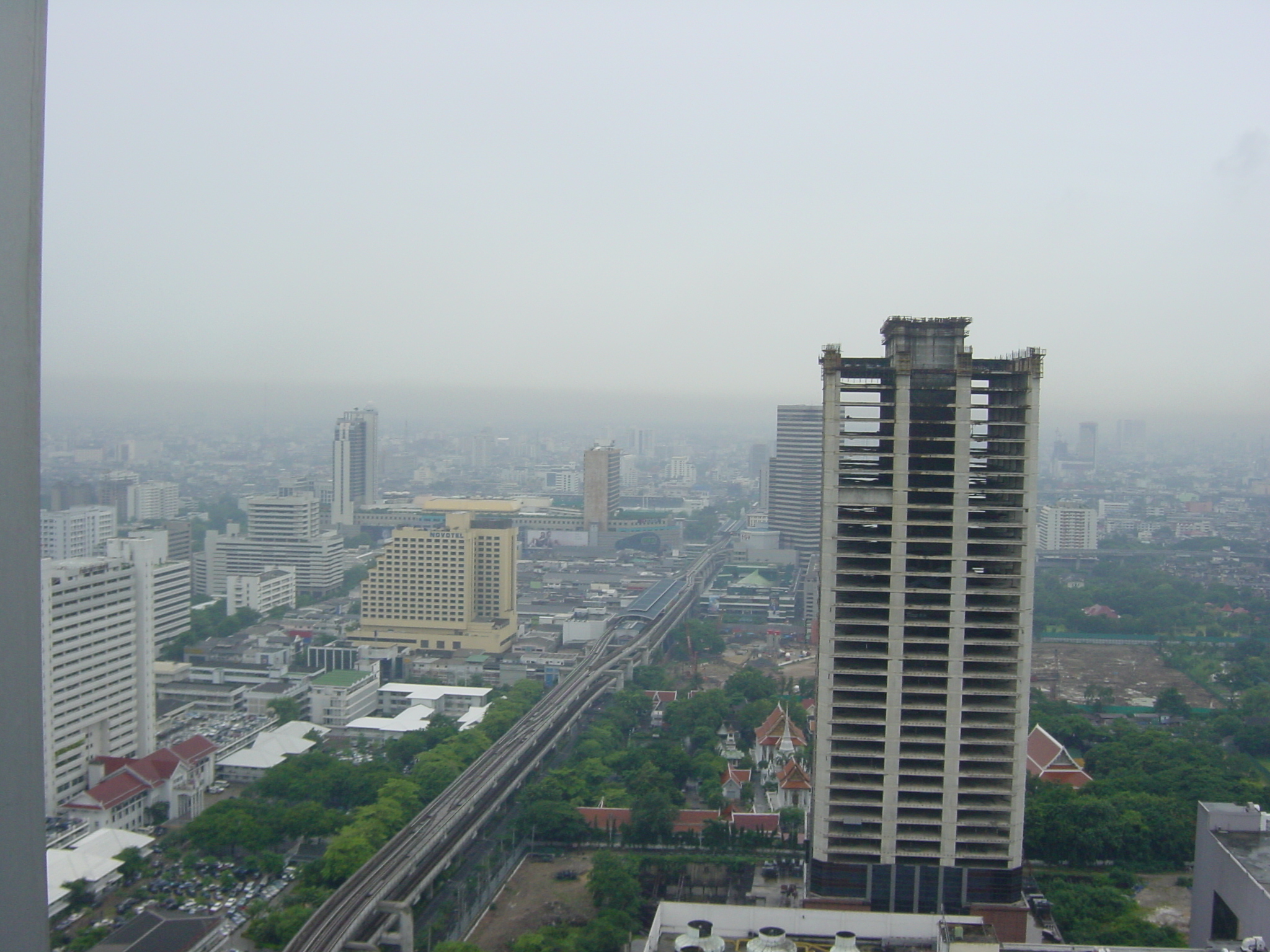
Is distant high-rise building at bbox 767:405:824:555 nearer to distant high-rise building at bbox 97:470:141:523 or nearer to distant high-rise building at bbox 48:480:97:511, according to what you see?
distant high-rise building at bbox 48:480:97:511

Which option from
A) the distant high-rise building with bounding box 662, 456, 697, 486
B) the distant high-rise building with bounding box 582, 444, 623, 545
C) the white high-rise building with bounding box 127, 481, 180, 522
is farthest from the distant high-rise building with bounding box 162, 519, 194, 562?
the distant high-rise building with bounding box 662, 456, 697, 486

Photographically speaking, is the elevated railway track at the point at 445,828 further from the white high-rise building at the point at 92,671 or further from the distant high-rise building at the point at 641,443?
the distant high-rise building at the point at 641,443

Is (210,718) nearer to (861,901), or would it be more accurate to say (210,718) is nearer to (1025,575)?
(861,901)

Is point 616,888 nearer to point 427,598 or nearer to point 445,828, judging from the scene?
point 445,828

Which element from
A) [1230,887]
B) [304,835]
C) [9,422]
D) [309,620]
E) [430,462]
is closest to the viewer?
[9,422]

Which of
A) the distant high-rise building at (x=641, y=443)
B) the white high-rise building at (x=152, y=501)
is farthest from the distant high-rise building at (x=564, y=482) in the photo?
the white high-rise building at (x=152, y=501)

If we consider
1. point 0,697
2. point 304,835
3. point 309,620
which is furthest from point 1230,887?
point 309,620

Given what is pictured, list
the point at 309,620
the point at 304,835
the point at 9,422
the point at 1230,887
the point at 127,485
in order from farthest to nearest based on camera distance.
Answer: the point at 127,485 < the point at 309,620 < the point at 304,835 < the point at 1230,887 < the point at 9,422
